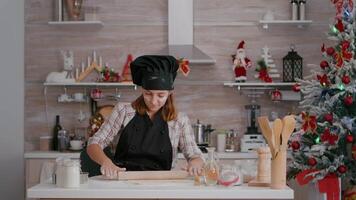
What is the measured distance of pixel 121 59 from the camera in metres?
5.73

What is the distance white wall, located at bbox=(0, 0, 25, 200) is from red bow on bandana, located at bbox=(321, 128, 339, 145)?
8.85ft

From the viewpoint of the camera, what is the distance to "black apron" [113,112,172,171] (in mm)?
3381

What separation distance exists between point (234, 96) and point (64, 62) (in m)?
1.63

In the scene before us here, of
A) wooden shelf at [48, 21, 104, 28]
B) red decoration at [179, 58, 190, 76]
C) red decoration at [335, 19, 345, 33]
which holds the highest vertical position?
wooden shelf at [48, 21, 104, 28]

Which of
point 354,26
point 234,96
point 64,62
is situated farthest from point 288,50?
point 64,62

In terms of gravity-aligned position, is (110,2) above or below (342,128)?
above

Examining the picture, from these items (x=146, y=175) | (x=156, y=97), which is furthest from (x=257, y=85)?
(x=146, y=175)

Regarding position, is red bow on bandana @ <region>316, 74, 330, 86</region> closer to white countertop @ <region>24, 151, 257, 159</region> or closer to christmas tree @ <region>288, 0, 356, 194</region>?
christmas tree @ <region>288, 0, 356, 194</region>

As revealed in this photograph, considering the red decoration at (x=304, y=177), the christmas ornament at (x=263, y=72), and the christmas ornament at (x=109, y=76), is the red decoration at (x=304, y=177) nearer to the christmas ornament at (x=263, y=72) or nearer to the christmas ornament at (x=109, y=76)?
the christmas ornament at (x=263, y=72)

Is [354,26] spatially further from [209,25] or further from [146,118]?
[146,118]

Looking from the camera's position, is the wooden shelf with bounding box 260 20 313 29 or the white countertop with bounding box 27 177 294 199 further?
the wooden shelf with bounding box 260 20 313 29

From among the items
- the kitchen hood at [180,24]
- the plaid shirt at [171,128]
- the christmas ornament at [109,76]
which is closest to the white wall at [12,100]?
the christmas ornament at [109,76]

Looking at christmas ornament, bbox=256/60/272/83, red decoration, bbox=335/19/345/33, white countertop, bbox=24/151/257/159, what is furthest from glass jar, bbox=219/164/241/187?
christmas ornament, bbox=256/60/272/83

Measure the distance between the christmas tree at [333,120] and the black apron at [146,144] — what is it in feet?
4.92
